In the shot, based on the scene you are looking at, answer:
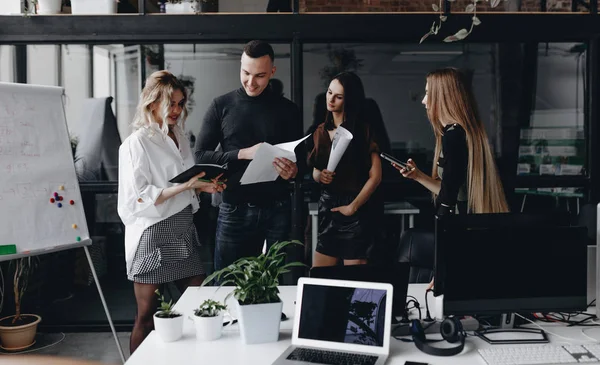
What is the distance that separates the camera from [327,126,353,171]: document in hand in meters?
3.55

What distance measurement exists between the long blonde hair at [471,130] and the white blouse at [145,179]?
4.27ft

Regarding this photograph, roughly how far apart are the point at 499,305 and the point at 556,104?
2.58 meters

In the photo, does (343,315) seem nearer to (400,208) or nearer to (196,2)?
(400,208)

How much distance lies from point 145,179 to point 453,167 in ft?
4.75

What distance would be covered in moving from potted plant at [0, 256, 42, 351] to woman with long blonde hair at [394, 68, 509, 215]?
2.66 metres

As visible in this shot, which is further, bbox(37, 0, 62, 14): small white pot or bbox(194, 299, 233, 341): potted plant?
bbox(37, 0, 62, 14): small white pot

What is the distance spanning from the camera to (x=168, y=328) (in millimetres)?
1900

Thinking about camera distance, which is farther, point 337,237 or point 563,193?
point 563,193

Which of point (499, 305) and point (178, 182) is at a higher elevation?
point (178, 182)

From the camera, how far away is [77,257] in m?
4.24

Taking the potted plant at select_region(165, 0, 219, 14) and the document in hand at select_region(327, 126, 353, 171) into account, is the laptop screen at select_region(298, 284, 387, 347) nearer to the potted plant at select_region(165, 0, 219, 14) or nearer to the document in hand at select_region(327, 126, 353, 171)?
the document in hand at select_region(327, 126, 353, 171)

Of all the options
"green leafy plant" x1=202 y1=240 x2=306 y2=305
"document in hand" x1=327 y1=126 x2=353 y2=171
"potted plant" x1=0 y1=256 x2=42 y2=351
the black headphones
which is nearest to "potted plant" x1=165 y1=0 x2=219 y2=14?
"document in hand" x1=327 y1=126 x2=353 y2=171

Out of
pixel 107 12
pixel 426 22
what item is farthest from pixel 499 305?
pixel 107 12

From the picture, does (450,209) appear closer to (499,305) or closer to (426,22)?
(499,305)
